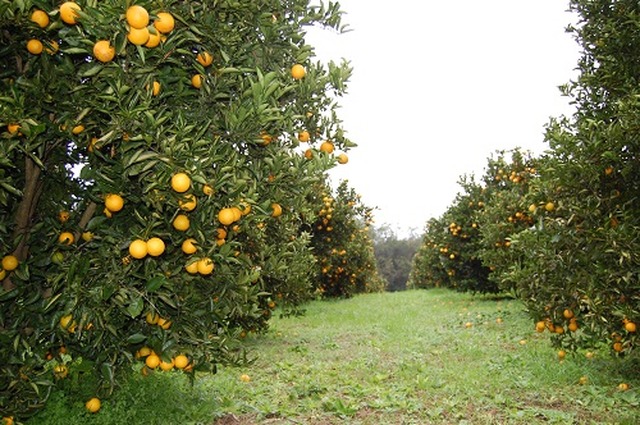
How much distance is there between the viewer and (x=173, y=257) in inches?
118

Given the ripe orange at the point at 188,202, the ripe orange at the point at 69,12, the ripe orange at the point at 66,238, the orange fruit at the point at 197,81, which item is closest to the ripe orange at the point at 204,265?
the ripe orange at the point at 188,202

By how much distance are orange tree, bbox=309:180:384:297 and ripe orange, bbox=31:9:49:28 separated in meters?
11.2

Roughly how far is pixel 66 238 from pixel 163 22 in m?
1.40

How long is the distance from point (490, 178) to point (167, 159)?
13.5 metres

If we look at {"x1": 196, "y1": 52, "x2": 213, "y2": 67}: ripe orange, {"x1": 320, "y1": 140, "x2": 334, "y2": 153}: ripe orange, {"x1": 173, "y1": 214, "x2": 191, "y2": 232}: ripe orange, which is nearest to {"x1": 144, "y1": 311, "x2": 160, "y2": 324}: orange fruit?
{"x1": 173, "y1": 214, "x2": 191, "y2": 232}: ripe orange

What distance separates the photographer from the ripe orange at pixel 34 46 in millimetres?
2922

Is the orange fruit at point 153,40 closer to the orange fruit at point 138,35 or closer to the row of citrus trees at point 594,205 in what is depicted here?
the orange fruit at point 138,35

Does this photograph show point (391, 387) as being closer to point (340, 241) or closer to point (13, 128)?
point (13, 128)

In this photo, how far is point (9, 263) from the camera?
3.08 meters

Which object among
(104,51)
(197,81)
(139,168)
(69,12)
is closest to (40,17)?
(69,12)

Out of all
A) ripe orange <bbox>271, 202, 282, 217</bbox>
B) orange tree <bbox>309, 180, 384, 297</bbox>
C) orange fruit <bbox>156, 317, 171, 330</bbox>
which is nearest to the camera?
orange fruit <bbox>156, 317, 171, 330</bbox>

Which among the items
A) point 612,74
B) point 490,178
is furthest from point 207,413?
point 490,178

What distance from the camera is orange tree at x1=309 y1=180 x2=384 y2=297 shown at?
14836 millimetres

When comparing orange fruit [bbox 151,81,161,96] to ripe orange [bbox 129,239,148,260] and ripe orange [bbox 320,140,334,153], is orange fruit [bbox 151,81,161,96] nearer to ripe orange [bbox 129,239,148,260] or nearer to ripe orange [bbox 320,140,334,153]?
ripe orange [bbox 129,239,148,260]
